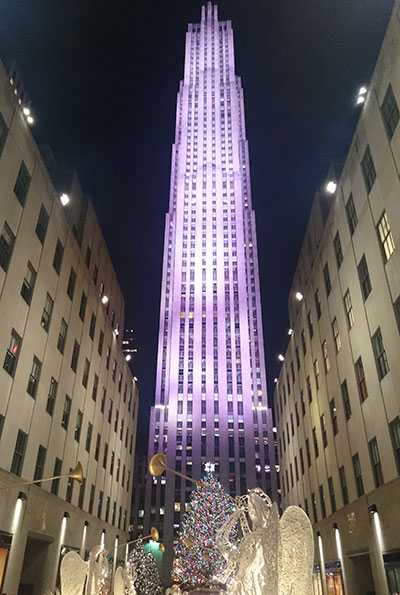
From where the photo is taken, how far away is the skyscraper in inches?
4097

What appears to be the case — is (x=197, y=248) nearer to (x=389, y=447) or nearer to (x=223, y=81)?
(x=223, y=81)

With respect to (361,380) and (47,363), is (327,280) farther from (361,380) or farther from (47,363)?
(47,363)

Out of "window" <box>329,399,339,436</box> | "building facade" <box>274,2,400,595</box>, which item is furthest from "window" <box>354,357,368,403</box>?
"window" <box>329,399,339,436</box>

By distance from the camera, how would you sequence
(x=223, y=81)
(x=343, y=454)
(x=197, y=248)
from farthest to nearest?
(x=223, y=81), (x=197, y=248), (x=343, y=454)

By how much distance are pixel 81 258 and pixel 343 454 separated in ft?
67.3

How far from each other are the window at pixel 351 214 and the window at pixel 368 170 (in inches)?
86.0

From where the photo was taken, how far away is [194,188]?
14075cm

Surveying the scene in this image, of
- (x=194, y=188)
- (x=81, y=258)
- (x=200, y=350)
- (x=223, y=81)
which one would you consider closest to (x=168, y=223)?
(x=194, y=188)

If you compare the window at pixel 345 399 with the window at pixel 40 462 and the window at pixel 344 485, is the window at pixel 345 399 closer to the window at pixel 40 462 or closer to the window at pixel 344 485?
the window at pixel 344 485

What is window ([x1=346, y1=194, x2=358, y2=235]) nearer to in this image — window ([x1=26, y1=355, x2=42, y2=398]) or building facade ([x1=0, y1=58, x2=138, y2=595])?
building facade ([x1=0, y1=58, x2=138, y2=595])

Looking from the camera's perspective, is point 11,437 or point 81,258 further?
point 81,258

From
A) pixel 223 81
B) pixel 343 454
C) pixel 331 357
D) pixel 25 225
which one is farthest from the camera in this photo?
pixel 223 81

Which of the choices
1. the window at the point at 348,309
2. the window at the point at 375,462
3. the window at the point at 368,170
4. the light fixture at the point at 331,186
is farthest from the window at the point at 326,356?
the window at the point at 368,170

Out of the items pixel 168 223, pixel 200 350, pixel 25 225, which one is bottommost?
pixel 25 225
